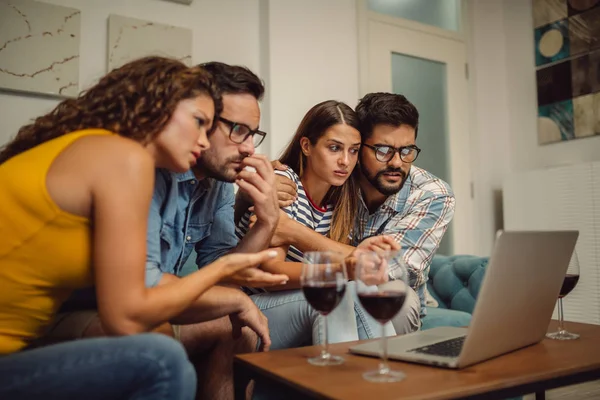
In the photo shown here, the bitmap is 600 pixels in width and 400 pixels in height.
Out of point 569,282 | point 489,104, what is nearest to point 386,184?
point 569,282

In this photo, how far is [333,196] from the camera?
214 centimetres

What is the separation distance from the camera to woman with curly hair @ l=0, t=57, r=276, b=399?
3.17ft

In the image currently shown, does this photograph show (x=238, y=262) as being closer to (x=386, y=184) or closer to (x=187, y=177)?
(x=187, y=177)

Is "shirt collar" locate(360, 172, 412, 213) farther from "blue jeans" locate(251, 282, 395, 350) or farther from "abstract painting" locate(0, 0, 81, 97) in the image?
"abstract painting" locate(0, 0, 81, 97)

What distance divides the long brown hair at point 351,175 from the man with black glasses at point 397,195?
0.08 meters

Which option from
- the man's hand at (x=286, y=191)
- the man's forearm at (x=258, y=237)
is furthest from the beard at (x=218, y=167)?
the man's hand at (x=286, y=191)

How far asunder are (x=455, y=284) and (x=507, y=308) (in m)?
1.75

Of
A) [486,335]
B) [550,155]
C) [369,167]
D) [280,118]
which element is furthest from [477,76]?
[486,335]

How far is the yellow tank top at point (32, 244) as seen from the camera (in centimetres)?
100

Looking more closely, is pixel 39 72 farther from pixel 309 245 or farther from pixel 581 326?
pixel 581 326

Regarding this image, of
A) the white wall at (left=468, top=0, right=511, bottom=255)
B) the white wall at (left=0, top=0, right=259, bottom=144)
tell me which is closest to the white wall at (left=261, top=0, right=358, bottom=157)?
the white wall at (left=0, top=0, right=259, bottom=144)

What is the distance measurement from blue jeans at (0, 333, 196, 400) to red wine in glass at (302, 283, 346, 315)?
0.90ft

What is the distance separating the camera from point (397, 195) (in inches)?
82.8

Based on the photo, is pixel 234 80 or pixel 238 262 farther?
pixel 234 80
